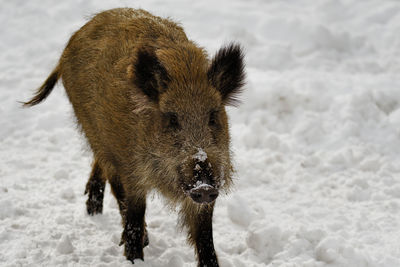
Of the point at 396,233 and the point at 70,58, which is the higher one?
the point at 70,58

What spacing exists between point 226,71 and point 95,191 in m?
2.08

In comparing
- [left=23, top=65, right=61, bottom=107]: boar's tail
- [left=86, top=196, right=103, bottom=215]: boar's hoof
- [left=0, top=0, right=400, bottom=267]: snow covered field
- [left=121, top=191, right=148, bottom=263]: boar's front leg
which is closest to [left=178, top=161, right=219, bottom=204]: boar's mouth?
[left=121, top=191, right=148, bottom=263]: boar's front leg

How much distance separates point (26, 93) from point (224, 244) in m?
4.35

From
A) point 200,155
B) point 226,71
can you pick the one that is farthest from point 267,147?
point 200,155

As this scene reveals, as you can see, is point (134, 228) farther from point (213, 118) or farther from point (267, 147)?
point (267, 147)

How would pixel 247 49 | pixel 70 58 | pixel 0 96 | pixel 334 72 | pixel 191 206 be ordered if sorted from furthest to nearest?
pixel 247 49
pixel 334 72
pixel 0 96
pixel 70 58
pixel 191 206

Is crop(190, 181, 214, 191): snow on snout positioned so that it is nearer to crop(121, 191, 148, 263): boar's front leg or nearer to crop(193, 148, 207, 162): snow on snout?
crop(193, 148, 207, 162): snow on snout

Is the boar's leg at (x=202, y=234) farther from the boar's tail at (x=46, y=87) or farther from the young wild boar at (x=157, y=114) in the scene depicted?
the boar's tail at (x=46, y=87)

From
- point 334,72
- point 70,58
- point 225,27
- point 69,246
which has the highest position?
point 225,27

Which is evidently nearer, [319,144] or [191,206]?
[191,206]

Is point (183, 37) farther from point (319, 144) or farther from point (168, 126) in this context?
point (319, 144)

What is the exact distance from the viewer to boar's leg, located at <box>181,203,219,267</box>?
385 centimetres

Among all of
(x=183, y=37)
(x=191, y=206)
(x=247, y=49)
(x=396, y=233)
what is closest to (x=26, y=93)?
(x=247, y=49)

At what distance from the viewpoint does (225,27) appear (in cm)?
883
